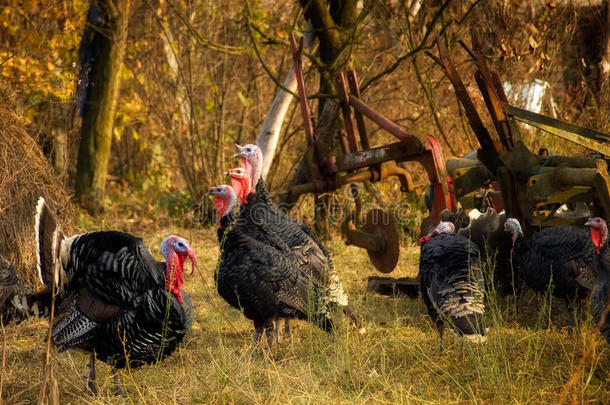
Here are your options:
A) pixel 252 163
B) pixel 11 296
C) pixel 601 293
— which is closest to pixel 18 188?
pixel 11 296

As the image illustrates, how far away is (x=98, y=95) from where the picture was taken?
925cm

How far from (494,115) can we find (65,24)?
5843mm

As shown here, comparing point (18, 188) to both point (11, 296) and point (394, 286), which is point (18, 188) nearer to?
point (11, 296)

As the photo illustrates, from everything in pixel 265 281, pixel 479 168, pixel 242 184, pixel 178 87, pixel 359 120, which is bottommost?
pixel 265 281

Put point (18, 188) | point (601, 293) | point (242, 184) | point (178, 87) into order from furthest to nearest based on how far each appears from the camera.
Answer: point (178, 87) < point (18, 188) < point (242, 184) < point (601, 293)

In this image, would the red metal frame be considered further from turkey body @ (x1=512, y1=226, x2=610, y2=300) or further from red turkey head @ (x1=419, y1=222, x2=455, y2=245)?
turkey body @ (x1=512, y1=226, x2=610, y2=300)

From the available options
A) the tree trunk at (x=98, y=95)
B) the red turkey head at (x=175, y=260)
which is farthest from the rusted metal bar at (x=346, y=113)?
the tree trunk at (x=98, y=95)

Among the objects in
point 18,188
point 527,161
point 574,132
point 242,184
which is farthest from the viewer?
point 18,188

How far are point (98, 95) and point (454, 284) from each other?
633 centimetres

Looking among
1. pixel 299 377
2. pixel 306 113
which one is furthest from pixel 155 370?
pixel 306 113

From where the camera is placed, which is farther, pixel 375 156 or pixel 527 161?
pixel 375 156

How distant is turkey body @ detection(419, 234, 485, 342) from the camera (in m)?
4.20

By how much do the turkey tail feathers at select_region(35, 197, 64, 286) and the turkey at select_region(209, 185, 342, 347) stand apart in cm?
105

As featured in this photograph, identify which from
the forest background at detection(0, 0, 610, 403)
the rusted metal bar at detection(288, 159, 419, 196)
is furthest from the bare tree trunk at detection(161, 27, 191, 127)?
the rusted metal bar at detection(288, 159, 419, 196)
